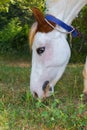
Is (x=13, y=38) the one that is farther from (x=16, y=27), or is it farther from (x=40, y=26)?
(x=40, y=26)

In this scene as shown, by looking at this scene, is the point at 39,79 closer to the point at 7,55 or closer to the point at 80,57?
the point at 80,57

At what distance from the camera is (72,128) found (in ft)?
10.5

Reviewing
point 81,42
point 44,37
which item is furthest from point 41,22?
point 81,42

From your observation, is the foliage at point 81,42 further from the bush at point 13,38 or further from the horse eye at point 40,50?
the horse eye at point 40,50

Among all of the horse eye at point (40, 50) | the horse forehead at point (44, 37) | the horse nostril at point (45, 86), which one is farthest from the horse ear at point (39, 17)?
the horse nostril at point (45, 86)

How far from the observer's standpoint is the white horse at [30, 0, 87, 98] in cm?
388

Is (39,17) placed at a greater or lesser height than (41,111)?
greater

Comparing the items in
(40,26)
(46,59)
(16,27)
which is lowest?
(16,27)

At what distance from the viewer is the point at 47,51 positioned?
392 cm

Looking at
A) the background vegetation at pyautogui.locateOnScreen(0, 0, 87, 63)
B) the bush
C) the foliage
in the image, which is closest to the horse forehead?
the foliage

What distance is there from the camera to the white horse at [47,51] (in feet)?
12.7

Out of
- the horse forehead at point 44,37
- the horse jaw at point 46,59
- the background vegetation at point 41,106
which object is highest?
the horse forehead at point 44,37

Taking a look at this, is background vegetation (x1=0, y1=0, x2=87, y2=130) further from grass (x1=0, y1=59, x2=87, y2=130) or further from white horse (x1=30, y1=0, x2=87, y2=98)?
white horse (x1=30, y1=0, x2=87, y2=98)

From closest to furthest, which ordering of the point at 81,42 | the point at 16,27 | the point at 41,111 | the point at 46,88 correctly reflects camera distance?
the point at 41,111 → the point at 46,88 → the point at 81,42 → the point at 16,27
